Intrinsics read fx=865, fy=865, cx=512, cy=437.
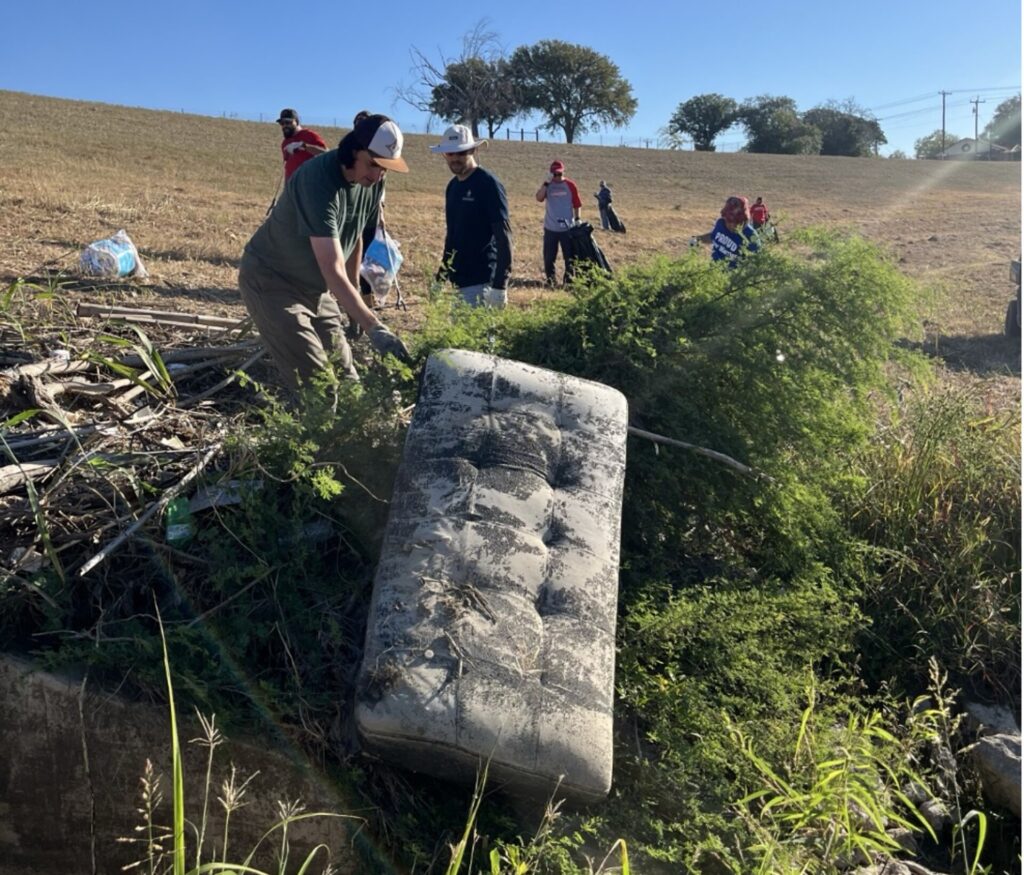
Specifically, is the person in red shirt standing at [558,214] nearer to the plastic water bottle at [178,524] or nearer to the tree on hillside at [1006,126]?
the plastic water bottle at [178,524]

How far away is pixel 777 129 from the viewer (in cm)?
6738

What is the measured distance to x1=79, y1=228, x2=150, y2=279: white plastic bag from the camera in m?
7.97

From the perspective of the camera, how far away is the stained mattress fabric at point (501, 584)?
257 cm

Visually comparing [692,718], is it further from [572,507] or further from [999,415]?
[999,415]

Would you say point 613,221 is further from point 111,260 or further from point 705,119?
point 705,119

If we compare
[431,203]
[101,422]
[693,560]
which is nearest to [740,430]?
[693,560]

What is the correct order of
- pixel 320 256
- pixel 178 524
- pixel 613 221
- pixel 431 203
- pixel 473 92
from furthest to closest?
pixel 473 92
pixel 431 203
pixel 613 221
pixel 320 256
pixel 178 524

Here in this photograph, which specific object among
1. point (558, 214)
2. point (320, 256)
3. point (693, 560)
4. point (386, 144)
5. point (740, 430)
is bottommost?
point (693, 560)

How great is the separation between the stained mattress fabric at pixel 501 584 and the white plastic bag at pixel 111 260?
5.79 metres

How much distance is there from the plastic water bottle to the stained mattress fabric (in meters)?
0.85

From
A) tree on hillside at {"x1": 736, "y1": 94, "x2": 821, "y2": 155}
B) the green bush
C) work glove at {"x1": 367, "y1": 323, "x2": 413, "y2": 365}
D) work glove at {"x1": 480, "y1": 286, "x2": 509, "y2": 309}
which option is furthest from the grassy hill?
tree on hillside at {"x1": 736, "y1": 94, "x2": 821, "y2": 155}

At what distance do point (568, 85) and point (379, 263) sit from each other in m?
60.2

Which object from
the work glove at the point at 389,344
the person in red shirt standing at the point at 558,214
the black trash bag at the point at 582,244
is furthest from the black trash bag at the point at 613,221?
the work glove at the point at 389,344

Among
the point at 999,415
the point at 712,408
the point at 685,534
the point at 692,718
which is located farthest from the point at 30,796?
the point at 999,415
